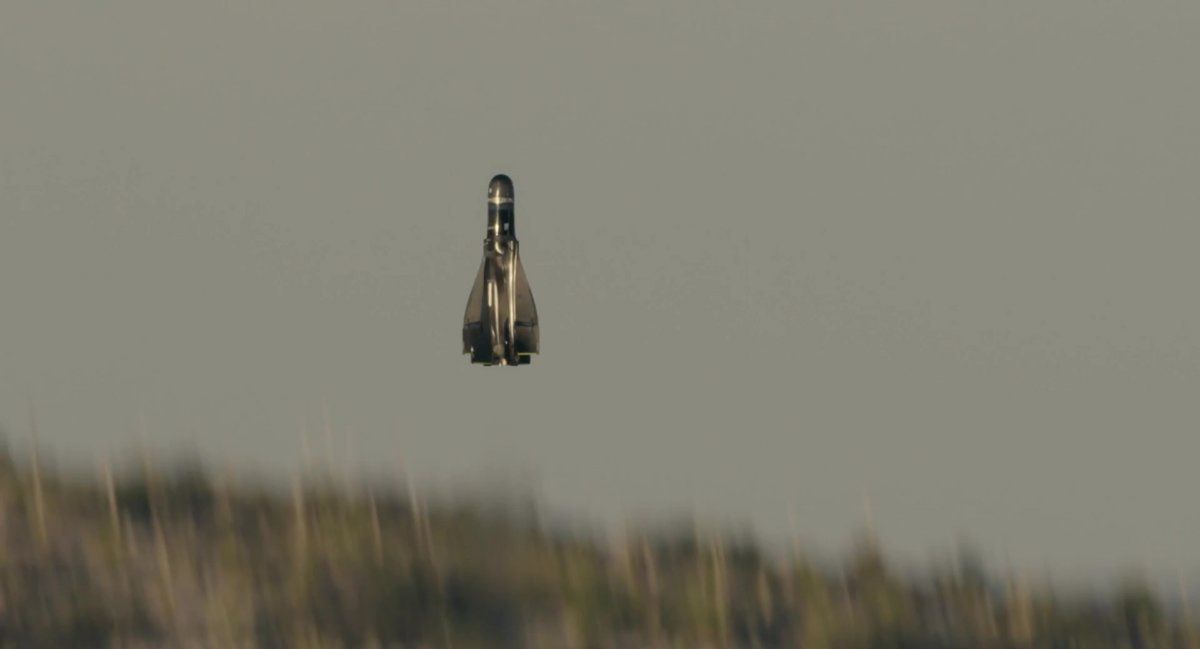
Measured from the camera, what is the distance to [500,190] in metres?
26.7

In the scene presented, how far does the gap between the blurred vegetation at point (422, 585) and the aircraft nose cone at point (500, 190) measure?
3.32 meters

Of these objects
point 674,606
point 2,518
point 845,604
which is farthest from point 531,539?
point 2,518

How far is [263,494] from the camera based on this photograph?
28625 mm

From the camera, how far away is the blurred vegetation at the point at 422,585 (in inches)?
978

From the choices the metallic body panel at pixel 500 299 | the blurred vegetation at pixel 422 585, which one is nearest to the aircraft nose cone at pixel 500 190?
the metallic body panel at pixel 500 299

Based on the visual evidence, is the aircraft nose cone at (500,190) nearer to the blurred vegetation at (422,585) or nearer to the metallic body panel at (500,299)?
the metallic body panel at (500,299)

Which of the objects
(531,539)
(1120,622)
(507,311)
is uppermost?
(507,311)

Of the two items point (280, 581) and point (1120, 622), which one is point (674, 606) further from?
point (1120, 622)

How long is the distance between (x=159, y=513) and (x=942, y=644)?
341 inches

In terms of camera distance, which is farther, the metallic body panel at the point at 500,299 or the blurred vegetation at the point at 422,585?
Answer: the metallic body panel at the point at 500,299

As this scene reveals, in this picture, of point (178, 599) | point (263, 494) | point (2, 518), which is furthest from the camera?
point (263, 494)

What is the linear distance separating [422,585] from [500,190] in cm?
426

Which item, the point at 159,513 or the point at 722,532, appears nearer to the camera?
the point at 159,513

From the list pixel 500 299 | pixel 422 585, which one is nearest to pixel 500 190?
pixel 500 299
